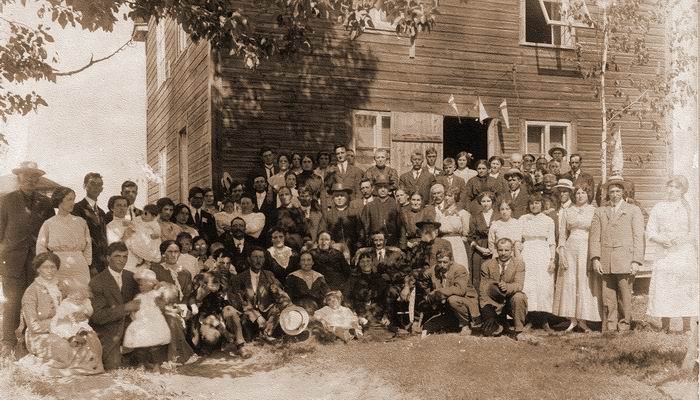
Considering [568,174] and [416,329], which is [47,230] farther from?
[568,174]

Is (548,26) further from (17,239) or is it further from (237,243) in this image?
(17,239)

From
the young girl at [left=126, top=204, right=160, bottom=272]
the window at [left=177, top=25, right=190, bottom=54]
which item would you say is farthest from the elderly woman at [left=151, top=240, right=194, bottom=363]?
the window at [left=177, top=25, right=190, bottom=54]

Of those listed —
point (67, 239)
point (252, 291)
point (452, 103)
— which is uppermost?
point (452, 103)

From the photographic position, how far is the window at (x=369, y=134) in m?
12.2

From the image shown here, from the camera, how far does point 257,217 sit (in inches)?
358

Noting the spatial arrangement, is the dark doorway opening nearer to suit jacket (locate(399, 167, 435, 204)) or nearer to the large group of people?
the large group of people

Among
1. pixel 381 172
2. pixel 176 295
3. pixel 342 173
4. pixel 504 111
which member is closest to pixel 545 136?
pixel 504 111

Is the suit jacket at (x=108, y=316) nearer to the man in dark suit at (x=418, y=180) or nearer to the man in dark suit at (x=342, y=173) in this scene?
the man in dark suit at (x=342, y=173)

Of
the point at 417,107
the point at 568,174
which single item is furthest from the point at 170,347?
the point at 417,107

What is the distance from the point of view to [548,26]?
45.5ft

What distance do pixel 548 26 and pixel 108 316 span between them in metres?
10.7

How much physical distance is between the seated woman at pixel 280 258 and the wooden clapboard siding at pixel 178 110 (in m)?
3.12

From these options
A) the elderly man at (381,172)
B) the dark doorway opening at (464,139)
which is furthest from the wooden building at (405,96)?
the elderly man at (381,172)

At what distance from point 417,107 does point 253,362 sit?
6592 mm
